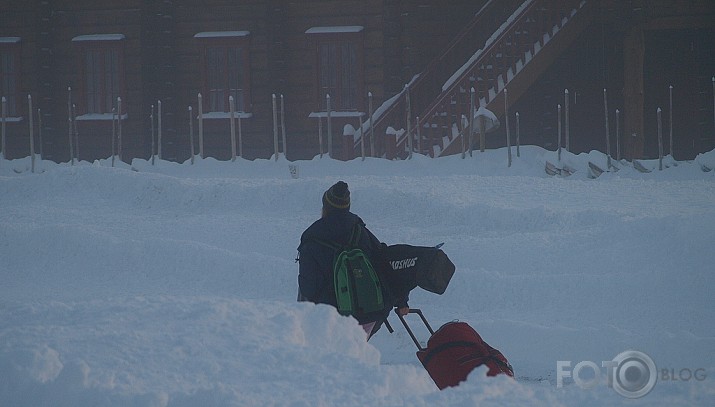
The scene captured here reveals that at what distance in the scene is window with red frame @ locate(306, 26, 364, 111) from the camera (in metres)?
17.6

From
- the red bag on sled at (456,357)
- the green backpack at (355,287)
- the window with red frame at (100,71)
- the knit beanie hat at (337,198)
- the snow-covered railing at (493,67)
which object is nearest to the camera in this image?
the red bag on sled at (456,357)

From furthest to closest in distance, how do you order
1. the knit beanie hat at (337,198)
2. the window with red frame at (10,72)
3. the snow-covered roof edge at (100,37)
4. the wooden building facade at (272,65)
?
the window with red frame at (10,72), the snow-covered roof edge at (100,37), the wooden building facade at (272,65), the knit beanie hat at (337,198)

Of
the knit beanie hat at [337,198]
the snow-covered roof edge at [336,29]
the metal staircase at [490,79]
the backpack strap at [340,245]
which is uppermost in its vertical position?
the snow-covered roof edge at [336,29]

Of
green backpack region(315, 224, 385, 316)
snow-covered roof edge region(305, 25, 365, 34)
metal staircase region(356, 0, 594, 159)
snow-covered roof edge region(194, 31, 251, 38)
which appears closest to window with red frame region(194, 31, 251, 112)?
snow-covered roof edge region(194, 31, 251, 38)

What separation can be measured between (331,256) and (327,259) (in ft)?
0.09

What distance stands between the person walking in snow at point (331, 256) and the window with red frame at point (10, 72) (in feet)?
51.3

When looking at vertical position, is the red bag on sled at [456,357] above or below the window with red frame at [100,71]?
below

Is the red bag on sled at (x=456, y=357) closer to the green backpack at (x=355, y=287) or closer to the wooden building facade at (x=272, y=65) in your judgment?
the green backpack at (x=355, y=287)

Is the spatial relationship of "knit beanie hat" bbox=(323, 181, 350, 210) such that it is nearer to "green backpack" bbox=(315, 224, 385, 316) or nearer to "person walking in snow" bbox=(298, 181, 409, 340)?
"person walking in snow" bbox=(298, 181, 409, 340)

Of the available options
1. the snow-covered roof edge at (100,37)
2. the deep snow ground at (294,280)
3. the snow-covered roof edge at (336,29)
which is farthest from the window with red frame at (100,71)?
the snow-covered roof edge at (336,29)

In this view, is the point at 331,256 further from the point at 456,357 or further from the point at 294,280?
the point at 294,280

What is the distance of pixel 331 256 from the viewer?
194 inches

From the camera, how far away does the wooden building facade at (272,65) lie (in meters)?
17.1

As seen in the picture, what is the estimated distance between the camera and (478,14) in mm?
17078
